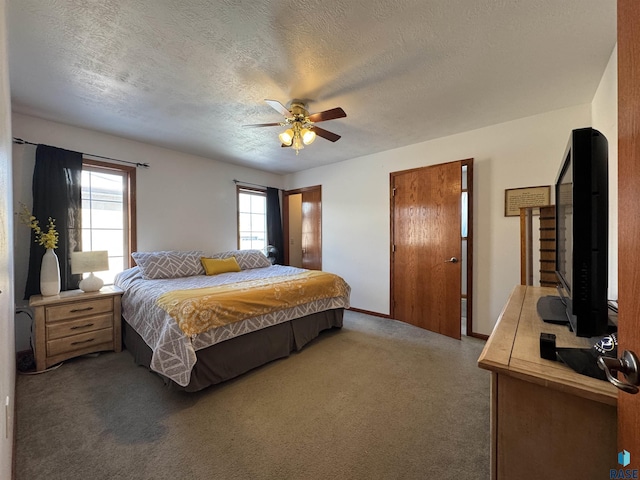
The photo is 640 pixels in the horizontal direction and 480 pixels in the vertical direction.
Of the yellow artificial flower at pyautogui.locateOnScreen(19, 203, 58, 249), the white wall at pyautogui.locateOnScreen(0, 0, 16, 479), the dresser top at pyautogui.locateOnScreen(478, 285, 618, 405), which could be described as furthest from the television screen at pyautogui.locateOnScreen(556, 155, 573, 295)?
the yellow artificial flower at pyautogui.locateOnScreen(19, 203, 58, 249)

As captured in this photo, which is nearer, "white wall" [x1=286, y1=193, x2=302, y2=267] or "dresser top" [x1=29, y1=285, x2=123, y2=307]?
"dresser top" [x1=29, y1=285, x2=123, y2=307]

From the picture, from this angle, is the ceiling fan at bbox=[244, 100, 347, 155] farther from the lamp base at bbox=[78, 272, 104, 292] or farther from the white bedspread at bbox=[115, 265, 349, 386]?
the lamp base at bbox=[78, 272, 104, 292]

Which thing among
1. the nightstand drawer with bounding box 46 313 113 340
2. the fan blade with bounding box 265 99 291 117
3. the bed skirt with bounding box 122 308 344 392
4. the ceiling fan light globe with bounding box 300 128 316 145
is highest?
the fan blade with bounding box 265 99 291 117

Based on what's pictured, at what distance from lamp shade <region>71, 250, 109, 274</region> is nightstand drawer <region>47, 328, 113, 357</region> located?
630 millimetres

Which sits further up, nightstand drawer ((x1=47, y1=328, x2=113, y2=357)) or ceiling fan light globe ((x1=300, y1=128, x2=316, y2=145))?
ceiling fan light globe ((x1=300, y1=128, x2=316, y2=145))

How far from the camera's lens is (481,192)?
9.97ft

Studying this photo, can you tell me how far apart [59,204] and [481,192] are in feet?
15.3

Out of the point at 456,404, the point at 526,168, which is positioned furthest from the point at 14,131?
the point at 526,168

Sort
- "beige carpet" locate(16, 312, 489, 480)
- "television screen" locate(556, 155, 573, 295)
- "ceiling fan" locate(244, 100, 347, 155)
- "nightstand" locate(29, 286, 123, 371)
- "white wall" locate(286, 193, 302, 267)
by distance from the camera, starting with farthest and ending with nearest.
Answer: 1. "white wall" locate(286, 193, 302, 267)
2. "nightstand" locate(29, 286, 123, 371)
3. "ceiling fan" locate(244, 100, 347, 155)
4. "beige carpet" locate(16, 312, 489, 480)
5. "television screen" locate(556, 155, 573, 295)


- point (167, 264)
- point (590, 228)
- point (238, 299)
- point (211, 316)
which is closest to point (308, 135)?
point (238, 299)

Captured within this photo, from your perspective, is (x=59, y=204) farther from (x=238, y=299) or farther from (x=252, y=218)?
(x=252, y=218)

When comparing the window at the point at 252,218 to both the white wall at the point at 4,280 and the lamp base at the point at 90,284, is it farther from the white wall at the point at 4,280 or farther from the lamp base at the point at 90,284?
the white wall at the point at 4,280

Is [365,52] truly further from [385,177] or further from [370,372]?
[370,372]

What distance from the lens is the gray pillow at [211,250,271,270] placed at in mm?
3851
